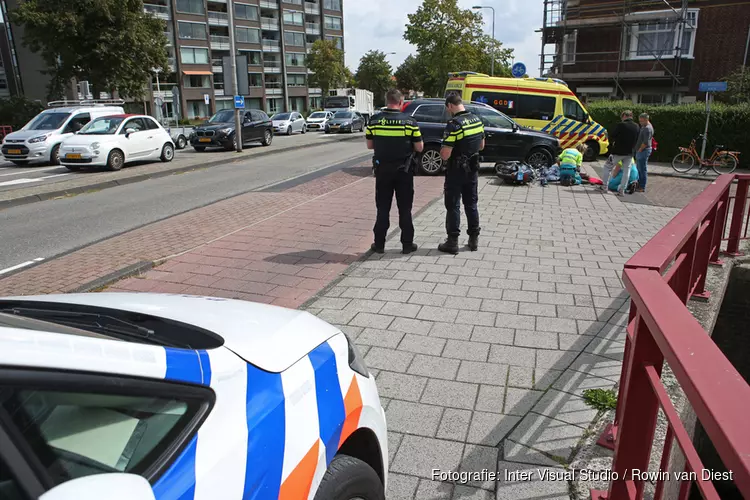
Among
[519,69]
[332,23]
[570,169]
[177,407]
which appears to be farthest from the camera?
[332,23]

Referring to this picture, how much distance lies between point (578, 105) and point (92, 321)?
18356 millimetres

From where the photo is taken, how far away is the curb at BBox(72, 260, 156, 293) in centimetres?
570

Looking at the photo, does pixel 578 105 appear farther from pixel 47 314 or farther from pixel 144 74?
pixel 144 74

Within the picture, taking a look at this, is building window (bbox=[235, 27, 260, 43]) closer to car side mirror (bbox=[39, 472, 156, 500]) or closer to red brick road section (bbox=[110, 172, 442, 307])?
red brick road section (bbox=[110, 172, 442, 307])

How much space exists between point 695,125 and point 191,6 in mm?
60931

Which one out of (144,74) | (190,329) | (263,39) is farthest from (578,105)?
(263,39)

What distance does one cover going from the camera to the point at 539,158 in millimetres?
14492

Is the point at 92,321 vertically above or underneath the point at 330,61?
underneath

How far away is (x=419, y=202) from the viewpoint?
1055cm

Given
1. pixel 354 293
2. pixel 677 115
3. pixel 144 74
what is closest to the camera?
pixel 354 293

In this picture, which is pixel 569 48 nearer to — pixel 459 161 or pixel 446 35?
pixel 446 35

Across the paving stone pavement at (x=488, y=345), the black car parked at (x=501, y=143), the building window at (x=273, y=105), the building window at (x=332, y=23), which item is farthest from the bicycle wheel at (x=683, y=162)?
the building window at (x=332, y=23)

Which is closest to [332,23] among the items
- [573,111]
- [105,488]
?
[573,111]

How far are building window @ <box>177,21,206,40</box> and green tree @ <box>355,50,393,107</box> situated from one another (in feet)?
74.9
